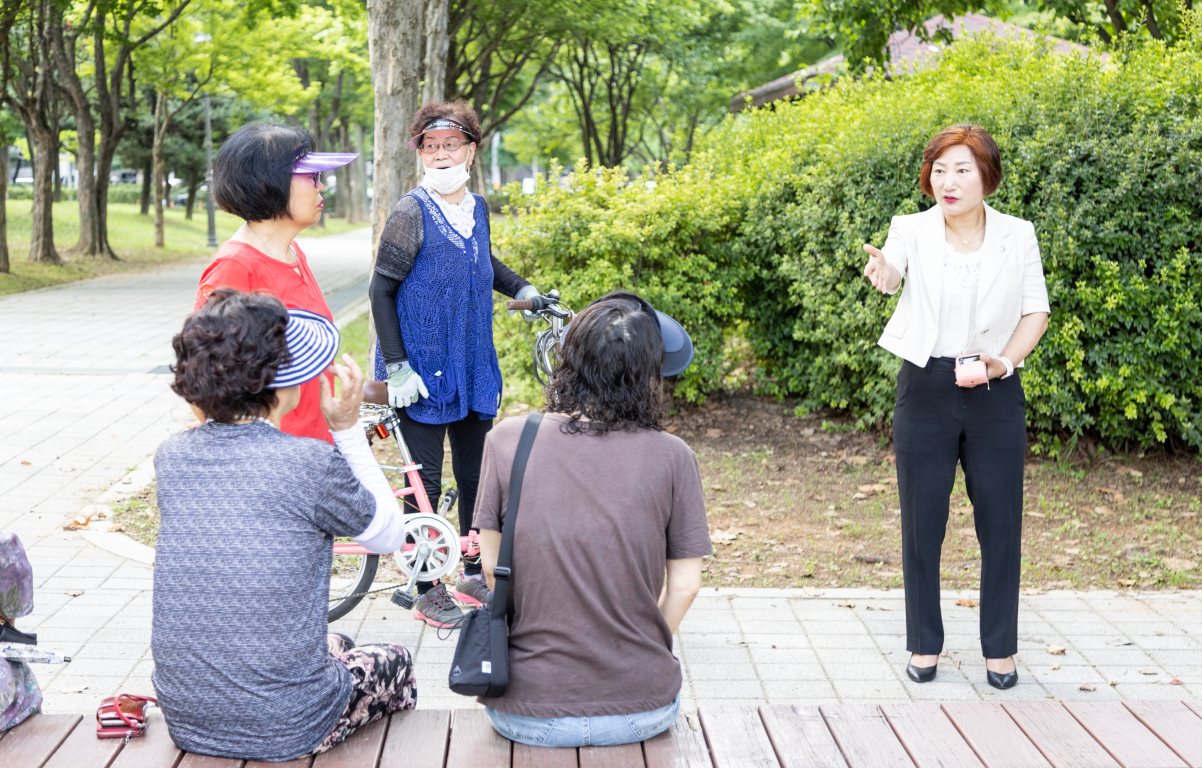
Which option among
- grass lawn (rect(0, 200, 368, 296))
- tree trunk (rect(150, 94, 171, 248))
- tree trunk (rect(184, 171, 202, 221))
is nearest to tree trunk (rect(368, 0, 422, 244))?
grass lawn (rect(0, 200, 368, 296))

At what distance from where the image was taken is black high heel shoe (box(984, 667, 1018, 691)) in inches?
143

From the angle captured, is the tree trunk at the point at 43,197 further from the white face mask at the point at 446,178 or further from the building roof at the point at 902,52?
the white face mask at the point at 446,178

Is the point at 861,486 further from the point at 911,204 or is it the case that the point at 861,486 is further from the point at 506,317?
the point at 506,317

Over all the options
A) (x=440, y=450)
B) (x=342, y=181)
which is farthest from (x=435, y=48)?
(x=342, y=181)

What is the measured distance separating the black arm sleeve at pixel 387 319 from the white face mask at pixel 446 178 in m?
0.40

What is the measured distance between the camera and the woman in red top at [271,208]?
3.13m

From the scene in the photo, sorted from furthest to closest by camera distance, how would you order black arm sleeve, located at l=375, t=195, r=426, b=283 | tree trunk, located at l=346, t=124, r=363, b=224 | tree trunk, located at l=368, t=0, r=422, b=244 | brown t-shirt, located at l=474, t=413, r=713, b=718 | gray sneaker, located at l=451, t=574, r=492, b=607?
1. tree trunk, located at l=346, t=124, r=363, b=224
2. tree trunk, located at l=368, t=0, r=422, b=244
3. gray sneaker, located at l=451, t=574, r=492, b=607
4. black arm sleeve, located at l=375, t=195, r=426, b=283
5. brown t-shirt, located at l=474, t=413, r=713, b=718

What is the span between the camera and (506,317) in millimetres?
7445

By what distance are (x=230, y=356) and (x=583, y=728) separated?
1.14 meters

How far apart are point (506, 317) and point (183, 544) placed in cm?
529

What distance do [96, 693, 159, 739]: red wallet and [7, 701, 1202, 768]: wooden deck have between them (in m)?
0.02

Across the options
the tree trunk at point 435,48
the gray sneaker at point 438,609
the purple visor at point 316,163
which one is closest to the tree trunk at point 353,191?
the tree trunk at point 435,48

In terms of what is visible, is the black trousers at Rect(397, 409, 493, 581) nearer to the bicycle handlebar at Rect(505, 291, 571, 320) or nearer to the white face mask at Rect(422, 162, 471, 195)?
the bicycle handlebar at Rect(505, 291, 571, 320)

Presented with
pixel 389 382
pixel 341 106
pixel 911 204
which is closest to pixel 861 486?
pixel 911 204
